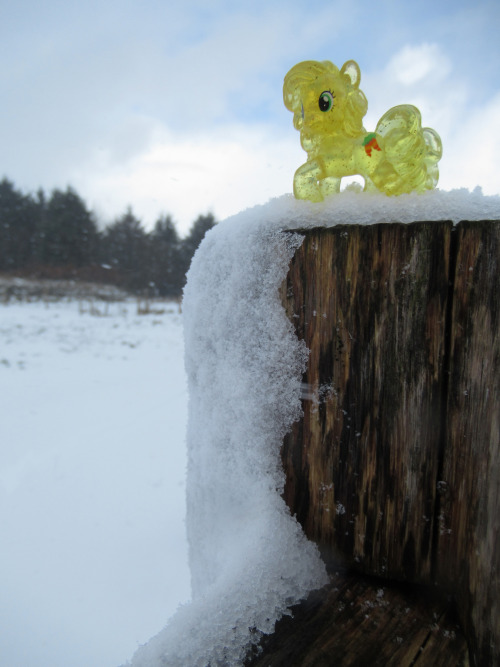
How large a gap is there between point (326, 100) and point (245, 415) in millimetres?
876

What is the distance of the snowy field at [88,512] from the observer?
1.91m

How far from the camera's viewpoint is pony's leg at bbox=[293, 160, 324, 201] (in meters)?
0.97

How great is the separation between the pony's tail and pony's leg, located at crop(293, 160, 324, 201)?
0.15 m

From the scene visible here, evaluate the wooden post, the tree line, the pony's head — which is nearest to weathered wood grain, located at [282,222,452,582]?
the wooden post

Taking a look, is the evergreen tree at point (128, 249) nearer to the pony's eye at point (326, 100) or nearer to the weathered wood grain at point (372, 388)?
the pony's eye at point (326, 100)

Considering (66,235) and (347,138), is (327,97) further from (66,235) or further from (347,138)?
(66,235)

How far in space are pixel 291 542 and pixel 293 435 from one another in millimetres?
242

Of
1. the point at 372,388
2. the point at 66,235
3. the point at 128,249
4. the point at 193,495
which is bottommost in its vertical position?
the point at 193,495

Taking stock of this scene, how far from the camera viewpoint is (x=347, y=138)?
1.08 m

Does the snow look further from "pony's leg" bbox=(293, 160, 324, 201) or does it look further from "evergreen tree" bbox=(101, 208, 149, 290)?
"evergreen tree" bbox=(101, 208, 149, 290)

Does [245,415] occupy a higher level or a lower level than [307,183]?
lower

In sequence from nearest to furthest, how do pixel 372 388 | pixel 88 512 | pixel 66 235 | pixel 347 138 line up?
1. pixel 372 388
2. pixel 347 138
3. pixel 88 512
4. pixel 66 235

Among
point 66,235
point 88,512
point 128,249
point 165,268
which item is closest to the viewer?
point 88,512

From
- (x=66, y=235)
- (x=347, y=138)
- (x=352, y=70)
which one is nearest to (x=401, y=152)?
(x=347, y=138)
